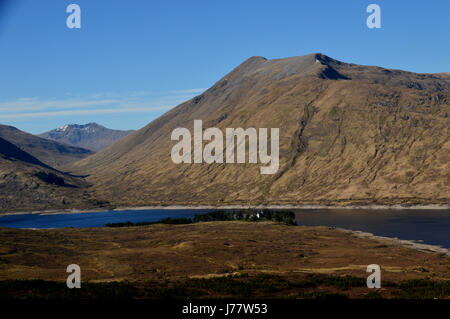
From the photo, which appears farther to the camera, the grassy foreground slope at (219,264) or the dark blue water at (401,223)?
the dark blue water at (401,223)

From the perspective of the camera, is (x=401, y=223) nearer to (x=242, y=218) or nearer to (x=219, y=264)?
(x=242, y=218)

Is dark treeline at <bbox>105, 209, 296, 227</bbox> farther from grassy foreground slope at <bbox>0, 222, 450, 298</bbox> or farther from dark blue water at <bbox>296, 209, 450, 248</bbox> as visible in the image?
grassy foreground slope at <bbox>0, 222, 450, 298</bbox>

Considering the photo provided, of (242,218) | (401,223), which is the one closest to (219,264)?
(242,218)

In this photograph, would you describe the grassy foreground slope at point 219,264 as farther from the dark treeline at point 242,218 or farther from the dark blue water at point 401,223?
the dark treeline at point 242,218

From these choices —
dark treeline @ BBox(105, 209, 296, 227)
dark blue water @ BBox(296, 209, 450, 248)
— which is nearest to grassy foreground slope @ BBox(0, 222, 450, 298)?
dark blue water @ BBox(296, 209, 450, 248)

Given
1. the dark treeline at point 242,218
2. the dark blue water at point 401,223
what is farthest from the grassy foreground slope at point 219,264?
the dark treeline at point 242,218
